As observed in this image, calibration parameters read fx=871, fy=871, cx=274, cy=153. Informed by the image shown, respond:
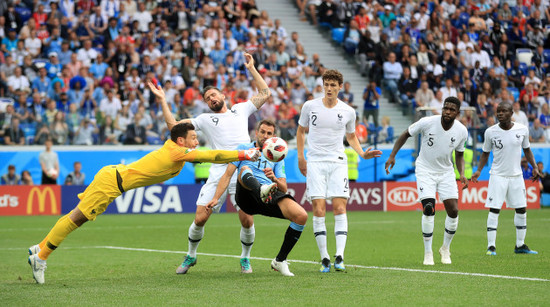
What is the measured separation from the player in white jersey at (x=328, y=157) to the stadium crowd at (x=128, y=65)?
45.0 feet

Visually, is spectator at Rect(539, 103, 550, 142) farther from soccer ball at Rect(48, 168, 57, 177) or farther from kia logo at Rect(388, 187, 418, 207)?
soccer ball at Rect(48, 168, 57, 177)

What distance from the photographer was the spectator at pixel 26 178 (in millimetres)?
24750

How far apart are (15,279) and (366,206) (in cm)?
1678

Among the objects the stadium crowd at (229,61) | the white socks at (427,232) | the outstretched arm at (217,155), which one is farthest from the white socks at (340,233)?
the stadium crowd at (229,61)

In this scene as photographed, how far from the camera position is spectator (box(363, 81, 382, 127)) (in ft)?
91.9

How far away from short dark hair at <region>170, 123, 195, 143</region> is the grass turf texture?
5.71 feet

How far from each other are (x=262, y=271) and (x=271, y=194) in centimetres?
158

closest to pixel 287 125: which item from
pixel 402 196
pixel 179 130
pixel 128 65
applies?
pixel 402 196

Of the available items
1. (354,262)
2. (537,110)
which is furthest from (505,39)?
(354,262)

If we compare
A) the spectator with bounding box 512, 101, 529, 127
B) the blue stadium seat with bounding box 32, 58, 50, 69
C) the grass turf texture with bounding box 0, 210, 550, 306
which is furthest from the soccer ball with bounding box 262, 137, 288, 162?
the spectator with bounding box 512, 101, 529, 127

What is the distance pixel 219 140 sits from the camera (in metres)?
11.8

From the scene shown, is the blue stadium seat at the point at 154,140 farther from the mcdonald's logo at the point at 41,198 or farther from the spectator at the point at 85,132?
the mcdonald's logo at the point at 41,198

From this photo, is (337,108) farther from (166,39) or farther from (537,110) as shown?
(537,110)

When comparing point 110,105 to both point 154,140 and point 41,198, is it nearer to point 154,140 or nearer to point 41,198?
point 154,140
